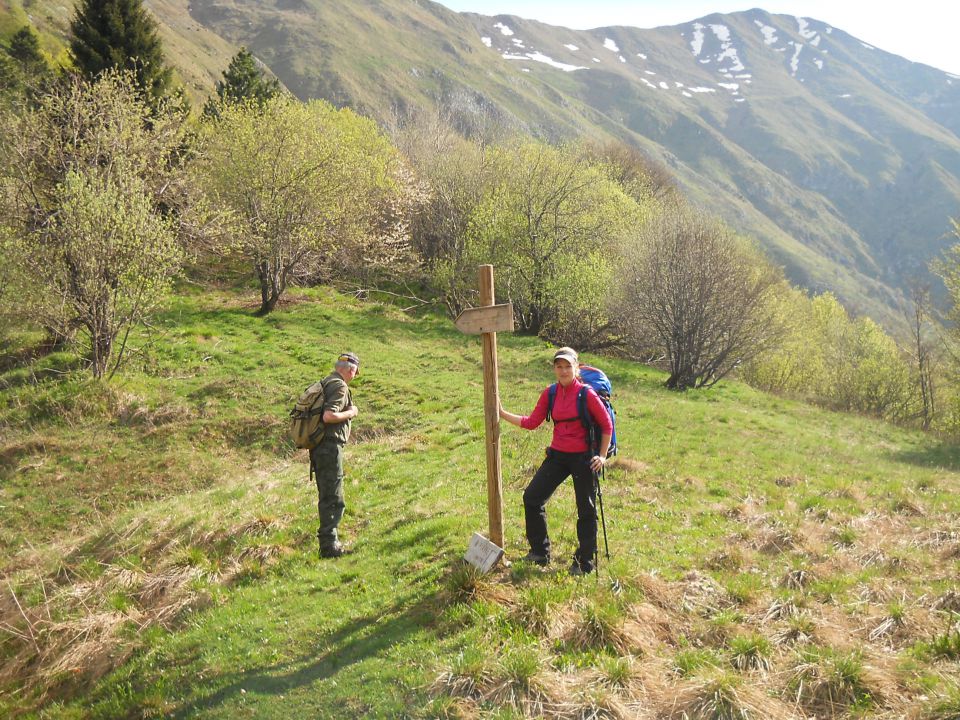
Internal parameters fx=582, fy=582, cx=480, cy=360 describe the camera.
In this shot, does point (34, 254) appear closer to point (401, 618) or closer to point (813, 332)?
point (401, 618)

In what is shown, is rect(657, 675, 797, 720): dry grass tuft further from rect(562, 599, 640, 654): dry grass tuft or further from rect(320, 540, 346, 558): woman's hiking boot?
rect(320, 540, 346, 558): woman's hiking boot

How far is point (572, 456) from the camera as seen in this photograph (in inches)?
311

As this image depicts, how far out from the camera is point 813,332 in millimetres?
54688

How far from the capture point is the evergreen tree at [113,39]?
36.1 meters

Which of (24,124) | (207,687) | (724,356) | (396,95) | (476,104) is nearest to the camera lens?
(207,687)

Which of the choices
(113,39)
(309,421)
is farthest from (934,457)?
(113,39)

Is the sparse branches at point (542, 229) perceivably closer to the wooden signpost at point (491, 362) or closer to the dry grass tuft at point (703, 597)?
the wooden signpost at point (491, 362)

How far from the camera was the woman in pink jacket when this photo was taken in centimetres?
774

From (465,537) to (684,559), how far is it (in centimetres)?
344

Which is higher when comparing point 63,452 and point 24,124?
point 24,124

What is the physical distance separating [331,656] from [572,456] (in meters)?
3.91

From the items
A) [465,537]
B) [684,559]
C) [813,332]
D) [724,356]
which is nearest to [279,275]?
[724,356]

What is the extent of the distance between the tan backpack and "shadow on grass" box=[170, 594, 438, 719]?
9.63 feet

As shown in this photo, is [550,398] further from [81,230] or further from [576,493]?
[81,230]
